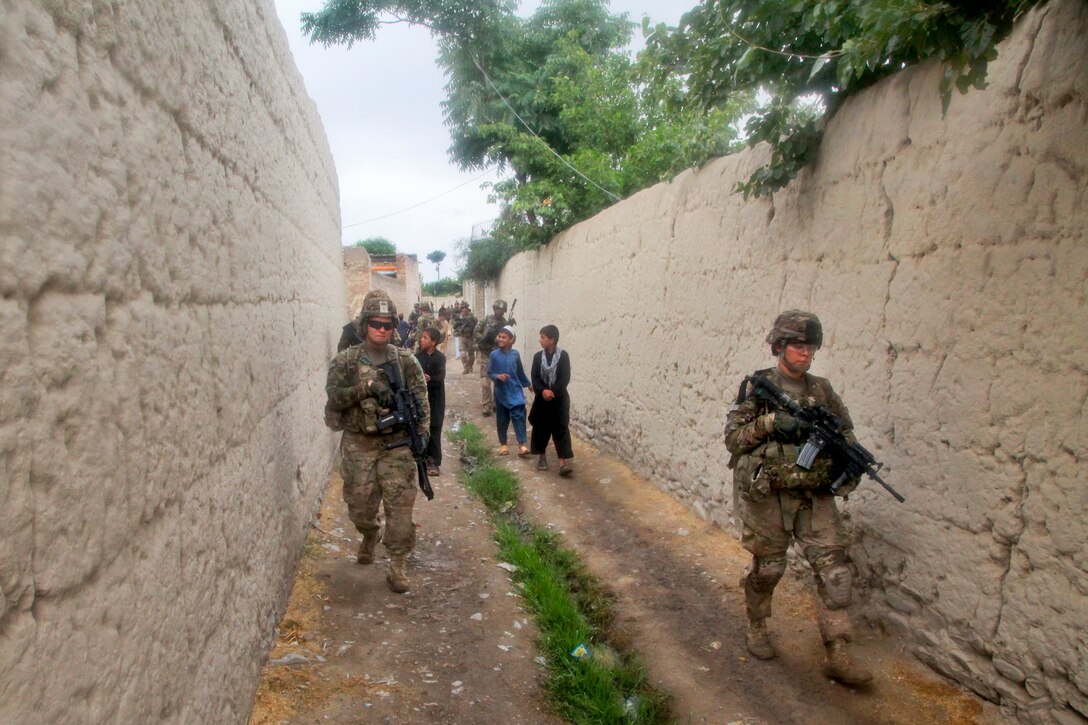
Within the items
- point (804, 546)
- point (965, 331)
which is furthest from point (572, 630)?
point (965, 331)

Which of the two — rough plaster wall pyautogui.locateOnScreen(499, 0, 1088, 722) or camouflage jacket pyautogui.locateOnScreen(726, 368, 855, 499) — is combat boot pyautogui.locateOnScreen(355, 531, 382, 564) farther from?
rough plaster wall pyautogui.locateOnScreen(499, 0, 1088, 722)

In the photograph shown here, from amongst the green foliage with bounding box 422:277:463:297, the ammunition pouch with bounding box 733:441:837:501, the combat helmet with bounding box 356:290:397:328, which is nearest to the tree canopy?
the ammunition pouch with bounding box 733:441:837:501

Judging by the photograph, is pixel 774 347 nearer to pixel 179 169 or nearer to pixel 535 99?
pixel 179 169

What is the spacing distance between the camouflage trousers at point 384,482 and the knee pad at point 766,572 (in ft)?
6.37

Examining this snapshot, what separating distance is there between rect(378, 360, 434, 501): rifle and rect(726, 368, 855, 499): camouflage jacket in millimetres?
1815

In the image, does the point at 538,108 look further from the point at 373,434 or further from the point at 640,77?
the point at 373,434

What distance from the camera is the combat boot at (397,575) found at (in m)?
4.39

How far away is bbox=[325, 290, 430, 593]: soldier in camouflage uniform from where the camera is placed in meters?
4.27

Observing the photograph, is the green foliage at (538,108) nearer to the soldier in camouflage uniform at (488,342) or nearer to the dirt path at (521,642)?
the soldier in camouflage uniform at (488,342)

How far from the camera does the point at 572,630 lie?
3930mm

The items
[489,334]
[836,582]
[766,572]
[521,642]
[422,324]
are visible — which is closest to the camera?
[836,582]

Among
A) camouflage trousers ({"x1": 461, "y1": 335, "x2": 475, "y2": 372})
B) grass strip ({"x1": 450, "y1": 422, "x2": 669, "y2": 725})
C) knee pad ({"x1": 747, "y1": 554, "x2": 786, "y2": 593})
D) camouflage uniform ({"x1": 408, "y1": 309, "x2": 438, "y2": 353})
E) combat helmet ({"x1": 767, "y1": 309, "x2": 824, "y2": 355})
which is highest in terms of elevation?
combat helmet ({"x1": 767, "y1": 309, "x2": 824, "y2": 355})

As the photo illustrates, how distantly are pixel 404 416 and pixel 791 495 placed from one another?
2138mm

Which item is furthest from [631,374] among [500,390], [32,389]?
[32,389]
